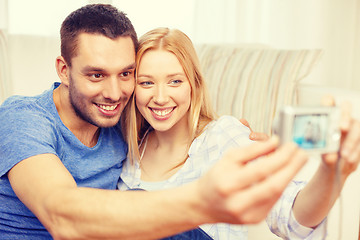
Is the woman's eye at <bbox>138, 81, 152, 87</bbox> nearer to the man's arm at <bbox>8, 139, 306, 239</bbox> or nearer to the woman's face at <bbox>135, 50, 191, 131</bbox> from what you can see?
the woman's face at <bbox>135, 50, 191, 131</bbox>

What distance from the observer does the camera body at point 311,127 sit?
2.17 feet

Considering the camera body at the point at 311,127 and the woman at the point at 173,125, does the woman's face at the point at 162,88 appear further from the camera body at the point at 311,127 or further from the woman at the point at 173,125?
the camera body at the point at 311,127

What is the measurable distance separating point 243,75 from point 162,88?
64 centimetres

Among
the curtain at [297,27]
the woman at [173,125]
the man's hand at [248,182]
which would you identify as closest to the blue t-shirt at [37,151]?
the woman at [173,125]

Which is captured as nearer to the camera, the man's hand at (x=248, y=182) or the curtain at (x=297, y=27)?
the man's hand at (x=248, y=182)

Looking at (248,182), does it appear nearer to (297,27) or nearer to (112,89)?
(112,89)

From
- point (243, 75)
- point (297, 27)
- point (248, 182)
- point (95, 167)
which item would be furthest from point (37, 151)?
point (297, 27)

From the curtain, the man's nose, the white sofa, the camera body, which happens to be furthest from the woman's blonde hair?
the curtain

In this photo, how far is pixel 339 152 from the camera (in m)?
0.73

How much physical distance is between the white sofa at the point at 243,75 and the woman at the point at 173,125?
0.40m

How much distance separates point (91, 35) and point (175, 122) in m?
0.35

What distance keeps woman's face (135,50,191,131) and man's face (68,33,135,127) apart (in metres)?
0.04

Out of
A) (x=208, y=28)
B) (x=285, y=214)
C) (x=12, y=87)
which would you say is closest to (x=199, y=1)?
(x=208, y=28)

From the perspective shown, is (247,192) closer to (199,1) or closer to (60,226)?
(60,226)
